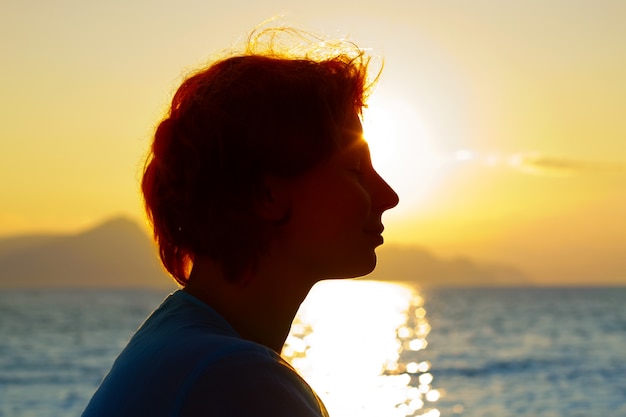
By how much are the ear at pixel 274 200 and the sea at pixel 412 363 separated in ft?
60.9

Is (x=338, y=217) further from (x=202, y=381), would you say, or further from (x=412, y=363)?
(x=412, y=363)

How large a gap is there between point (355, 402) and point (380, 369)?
8.57m

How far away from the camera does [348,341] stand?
4341cm

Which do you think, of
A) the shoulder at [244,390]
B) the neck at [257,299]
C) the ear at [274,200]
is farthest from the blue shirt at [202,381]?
the ear at [274,200]

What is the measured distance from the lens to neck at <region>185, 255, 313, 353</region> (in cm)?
166

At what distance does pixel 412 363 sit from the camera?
1299 inches

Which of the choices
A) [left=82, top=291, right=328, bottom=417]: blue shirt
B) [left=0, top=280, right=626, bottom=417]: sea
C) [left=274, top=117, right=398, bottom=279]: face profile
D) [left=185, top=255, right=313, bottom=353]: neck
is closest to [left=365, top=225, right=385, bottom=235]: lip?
[left=274, top=117, right=398, bottom=279]: face profile

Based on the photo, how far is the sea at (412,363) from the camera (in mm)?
21578

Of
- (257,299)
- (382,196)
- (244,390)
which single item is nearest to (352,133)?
(382,196)

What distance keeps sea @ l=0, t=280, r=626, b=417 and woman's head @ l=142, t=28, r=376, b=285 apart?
18527 millimetres

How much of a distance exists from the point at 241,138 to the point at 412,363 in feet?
105

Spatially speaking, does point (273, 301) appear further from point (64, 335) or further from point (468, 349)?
point (64, 335)

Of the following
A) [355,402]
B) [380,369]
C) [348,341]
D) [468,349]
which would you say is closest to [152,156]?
[355,402]

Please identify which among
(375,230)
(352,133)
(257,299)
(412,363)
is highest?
(352,133)
